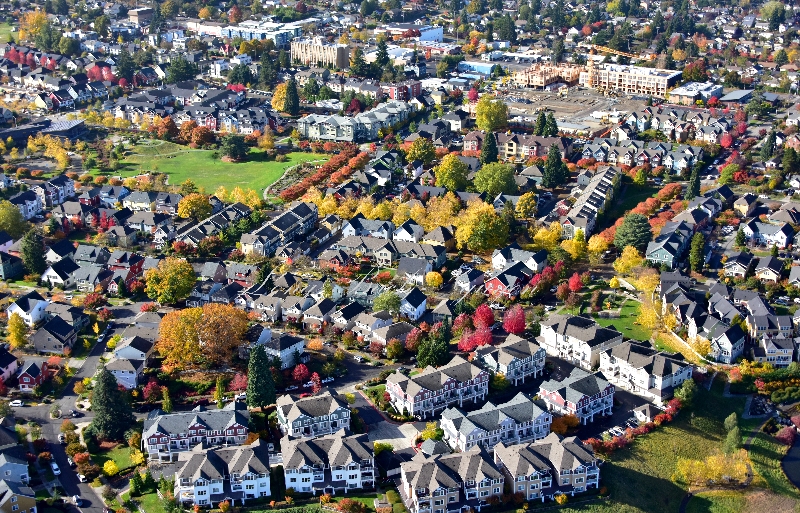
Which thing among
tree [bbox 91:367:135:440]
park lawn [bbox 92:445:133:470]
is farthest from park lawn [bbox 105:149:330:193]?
park lawn [bbox 92:445:133:470]

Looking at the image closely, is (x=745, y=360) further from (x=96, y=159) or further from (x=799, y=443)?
(x=96, y=159)

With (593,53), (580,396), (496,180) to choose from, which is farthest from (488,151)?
(593,53)

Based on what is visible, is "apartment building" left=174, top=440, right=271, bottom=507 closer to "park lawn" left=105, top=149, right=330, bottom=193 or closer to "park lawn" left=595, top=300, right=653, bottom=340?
"park lawn" left=595, top=300, right=653, bottom=340

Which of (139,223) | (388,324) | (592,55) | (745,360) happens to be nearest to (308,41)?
(592,55)

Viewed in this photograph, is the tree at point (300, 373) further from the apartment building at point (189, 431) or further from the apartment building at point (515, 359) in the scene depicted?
the apartment building at point (515, 359)

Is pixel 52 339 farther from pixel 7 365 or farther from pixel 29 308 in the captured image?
pixel 29 308
